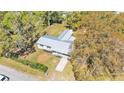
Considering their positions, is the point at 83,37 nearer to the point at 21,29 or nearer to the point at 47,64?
the point at 47,64

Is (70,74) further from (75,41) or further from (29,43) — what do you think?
(29,43)

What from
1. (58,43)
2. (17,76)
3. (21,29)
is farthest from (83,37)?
(17,76)

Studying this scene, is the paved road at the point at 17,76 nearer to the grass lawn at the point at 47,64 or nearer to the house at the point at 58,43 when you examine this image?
the grass lawn at the point at 47,64
